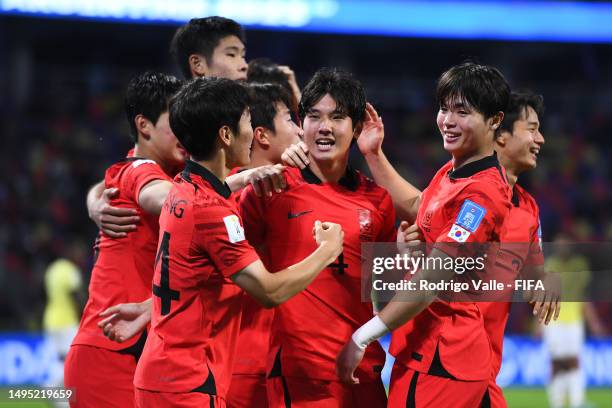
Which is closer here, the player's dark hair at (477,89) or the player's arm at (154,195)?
the player's dark hair at (477,89)

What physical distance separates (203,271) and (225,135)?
0.66 metres

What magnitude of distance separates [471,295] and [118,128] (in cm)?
1524

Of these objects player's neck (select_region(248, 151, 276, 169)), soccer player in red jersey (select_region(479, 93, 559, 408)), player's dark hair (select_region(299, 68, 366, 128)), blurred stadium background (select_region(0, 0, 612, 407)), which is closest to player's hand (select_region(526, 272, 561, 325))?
soccer player in red jersey (select_region(479, 93, 559, 408))

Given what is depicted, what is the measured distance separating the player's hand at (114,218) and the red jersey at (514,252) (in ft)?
6.48

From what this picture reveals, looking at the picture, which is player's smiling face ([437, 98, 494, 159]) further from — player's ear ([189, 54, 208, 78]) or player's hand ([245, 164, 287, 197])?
player's ear ([189, 54, 208, 78])

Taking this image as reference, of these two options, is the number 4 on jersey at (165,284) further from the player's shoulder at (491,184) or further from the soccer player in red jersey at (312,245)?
the player's shoulder at (491,184)

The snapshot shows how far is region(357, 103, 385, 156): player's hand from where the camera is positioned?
4887 mm

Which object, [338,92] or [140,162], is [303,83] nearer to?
[140,162]

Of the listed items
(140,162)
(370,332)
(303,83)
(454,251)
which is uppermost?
(303,83)

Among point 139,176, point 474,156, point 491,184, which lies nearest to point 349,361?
point 491,184

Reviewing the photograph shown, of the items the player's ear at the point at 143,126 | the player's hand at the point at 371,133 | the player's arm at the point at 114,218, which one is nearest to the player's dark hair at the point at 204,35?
the player's ear at the point at 143,126

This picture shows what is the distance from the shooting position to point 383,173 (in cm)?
491

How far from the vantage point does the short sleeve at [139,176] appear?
476cm

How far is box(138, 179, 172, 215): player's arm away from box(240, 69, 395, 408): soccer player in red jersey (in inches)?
16.5
